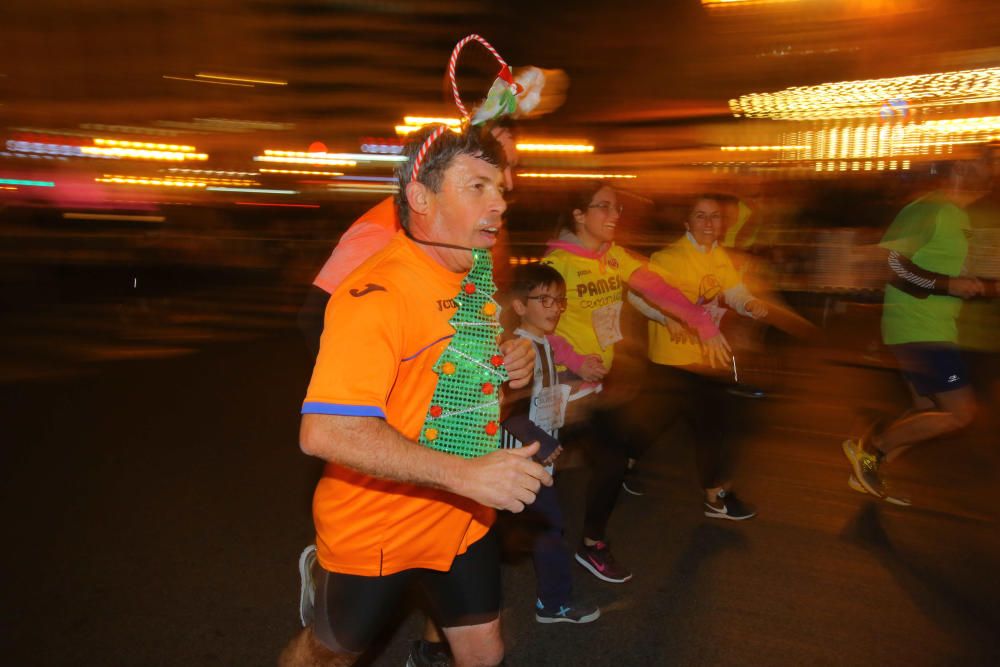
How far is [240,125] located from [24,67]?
17.3 feet

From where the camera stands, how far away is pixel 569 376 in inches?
147

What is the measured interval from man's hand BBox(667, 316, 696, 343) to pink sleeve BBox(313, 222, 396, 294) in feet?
6.27

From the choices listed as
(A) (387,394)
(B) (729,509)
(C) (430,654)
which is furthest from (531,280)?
(B) (729,509)

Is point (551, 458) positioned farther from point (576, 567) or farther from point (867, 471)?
point (867, 471)

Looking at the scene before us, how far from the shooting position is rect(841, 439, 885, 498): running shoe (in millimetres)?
4824

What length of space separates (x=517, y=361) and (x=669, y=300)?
189 centimetres

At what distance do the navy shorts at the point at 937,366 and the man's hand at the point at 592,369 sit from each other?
1.92m

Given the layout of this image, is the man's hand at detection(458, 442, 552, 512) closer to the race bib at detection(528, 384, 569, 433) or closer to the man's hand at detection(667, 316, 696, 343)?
the race bib at detection(528, 384, 569, 433)

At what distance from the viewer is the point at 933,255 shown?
4324 mm

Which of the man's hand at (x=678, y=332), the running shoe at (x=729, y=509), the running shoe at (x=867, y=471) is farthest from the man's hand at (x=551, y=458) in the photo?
the running shoe at (x=867, y=471)

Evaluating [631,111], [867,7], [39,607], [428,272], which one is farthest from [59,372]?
[631,111]

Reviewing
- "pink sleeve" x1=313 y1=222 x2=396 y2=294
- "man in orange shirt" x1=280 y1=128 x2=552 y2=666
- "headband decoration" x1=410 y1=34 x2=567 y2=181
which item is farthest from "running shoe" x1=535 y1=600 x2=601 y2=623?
"headband decoration" x1=410 y1=34 x2=567 y2=181

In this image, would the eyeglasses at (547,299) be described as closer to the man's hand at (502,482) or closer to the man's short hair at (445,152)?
the man's short hair at (445,152)

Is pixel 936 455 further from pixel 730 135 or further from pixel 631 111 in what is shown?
pixel 631 111
